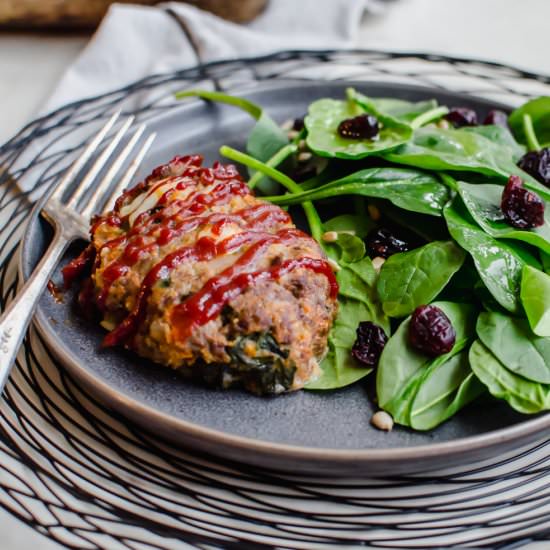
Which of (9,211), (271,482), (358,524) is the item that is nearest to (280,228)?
(271,482)

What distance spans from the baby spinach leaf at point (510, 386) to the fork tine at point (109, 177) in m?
1.66

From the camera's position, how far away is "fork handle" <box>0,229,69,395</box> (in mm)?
2355

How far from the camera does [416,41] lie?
5621 mm

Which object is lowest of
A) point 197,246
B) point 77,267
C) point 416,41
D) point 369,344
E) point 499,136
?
point 416,41

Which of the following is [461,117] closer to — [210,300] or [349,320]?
[349,320]

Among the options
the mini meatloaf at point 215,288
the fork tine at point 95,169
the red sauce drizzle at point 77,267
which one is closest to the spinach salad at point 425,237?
the mini meatloaf at point 215,288

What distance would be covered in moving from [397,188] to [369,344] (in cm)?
77

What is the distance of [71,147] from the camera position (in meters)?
3.88

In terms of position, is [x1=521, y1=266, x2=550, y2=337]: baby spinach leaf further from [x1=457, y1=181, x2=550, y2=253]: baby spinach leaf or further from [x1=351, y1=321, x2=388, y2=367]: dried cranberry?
[x1=351, y1=321, x2=388, y2=367]: dried cranberry

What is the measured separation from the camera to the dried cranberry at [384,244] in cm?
303

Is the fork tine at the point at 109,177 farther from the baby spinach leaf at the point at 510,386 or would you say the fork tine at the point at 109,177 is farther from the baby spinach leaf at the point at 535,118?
the baby spinach leaf at the point at 535,118

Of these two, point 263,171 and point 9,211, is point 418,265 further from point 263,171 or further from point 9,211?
point 9,211

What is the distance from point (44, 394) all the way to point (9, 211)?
1.30 m

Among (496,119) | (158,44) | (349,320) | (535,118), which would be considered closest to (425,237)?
(349,320)
